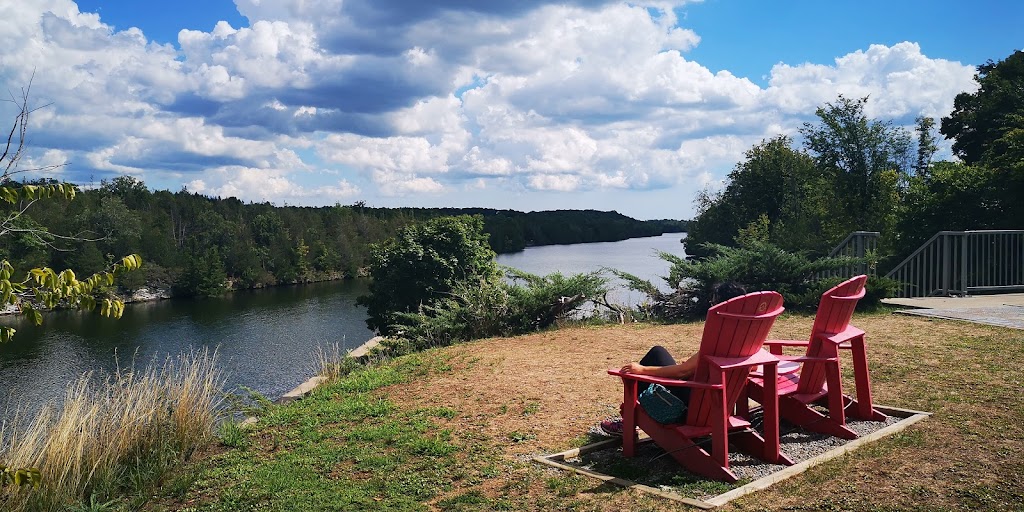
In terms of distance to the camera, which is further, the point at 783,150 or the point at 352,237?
the point at 352,237

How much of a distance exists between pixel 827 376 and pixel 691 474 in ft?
4.47

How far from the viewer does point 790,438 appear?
484 centimetres

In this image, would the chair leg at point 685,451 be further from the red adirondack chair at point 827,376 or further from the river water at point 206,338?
the river water at point 206,338

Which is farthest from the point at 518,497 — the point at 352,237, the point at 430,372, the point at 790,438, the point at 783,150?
the point at 352,237

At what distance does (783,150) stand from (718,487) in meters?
40.7

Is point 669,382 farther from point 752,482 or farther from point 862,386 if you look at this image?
point 862,386

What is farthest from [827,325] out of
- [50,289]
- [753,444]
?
[50,289]

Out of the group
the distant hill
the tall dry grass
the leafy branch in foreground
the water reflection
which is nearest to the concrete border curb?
the leafy branch in foreground

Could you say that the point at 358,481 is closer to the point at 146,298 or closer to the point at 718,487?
the point at 718,487

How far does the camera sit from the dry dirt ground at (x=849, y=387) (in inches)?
150

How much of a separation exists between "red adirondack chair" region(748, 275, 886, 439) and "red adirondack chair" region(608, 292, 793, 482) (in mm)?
447

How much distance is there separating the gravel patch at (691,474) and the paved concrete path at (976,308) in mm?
5782

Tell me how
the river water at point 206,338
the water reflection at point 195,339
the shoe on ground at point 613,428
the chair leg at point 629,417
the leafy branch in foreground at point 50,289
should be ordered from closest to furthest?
the leafy branch in foreground at point 50,289, the chair leg at point 629,417, the shoe on ground at point 613,428, the river water at point 206,338, the water reflection at point 195,339

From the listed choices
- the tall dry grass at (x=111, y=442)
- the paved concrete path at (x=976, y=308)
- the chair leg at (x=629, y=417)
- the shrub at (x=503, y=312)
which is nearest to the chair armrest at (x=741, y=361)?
the chair leg at (x=629, y=417)
